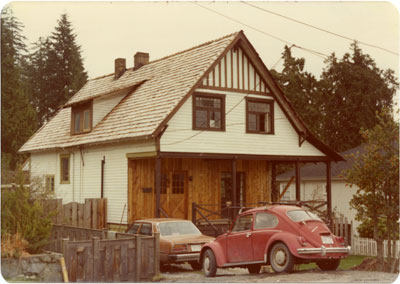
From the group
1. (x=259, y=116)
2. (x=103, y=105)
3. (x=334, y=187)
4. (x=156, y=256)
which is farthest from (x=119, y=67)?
(x=156, y=256)

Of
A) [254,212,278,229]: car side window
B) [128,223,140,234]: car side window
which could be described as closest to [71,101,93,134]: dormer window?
[128,223,140,234]: car side window

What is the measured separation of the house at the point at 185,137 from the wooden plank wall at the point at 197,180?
0.04 metres

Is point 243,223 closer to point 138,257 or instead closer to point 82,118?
point 138,257

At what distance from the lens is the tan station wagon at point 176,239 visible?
17.7 meters

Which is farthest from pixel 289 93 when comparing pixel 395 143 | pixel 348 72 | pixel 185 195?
pixel 395 143

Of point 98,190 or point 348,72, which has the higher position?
point 348,72

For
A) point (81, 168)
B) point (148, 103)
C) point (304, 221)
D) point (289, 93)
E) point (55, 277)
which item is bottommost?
point (55, 277)

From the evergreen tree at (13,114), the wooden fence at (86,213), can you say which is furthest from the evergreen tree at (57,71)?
the wooden fence at (86,213)

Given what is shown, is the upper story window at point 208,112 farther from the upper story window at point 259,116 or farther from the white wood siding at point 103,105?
the white wood siding at point 103,105

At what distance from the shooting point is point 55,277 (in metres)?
15.0

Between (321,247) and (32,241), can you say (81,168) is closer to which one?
(32,241)

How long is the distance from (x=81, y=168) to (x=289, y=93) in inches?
904

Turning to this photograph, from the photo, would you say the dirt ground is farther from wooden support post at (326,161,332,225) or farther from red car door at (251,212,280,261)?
wooden support post at (326,161,332,225)

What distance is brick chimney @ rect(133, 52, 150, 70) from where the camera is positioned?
32.2 meters
